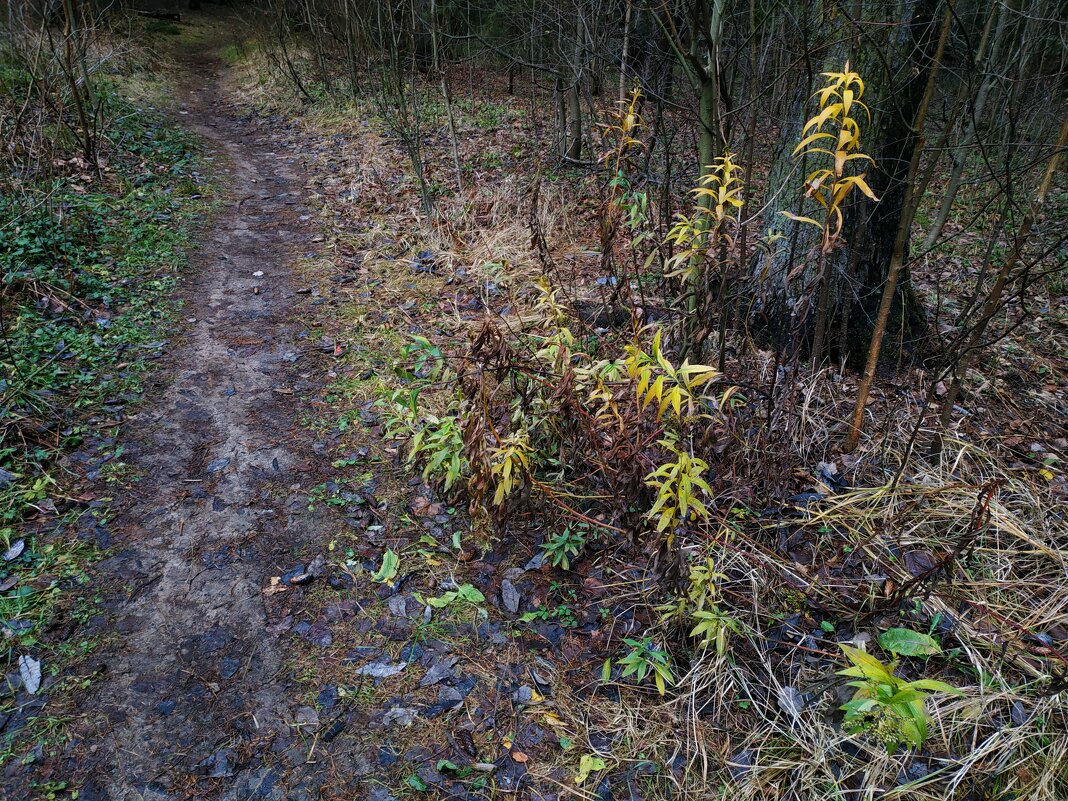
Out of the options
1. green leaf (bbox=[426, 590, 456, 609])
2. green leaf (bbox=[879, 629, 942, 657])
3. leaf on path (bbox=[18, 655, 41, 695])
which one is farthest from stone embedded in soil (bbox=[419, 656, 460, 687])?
green leaf (bbox=[879, 629, 942, 657])

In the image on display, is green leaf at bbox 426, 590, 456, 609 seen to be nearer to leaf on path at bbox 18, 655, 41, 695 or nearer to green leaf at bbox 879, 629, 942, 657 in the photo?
leaf on path at bbox 18, 655, 41, 695

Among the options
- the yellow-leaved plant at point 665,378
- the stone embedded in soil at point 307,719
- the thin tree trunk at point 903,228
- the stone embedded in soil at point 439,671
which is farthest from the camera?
the thin tree trunk at point 903,228

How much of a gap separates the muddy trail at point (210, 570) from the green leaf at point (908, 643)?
219cm

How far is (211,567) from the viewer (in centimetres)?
296

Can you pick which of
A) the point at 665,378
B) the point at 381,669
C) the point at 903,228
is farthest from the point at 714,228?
the point at 381,669

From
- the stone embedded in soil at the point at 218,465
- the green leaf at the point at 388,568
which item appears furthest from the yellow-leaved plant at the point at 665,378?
the stone embedded in soil at the point at 218,465

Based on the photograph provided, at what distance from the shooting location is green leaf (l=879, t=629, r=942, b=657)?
2.38m

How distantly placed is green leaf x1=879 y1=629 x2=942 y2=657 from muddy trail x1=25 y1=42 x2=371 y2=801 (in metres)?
2.19

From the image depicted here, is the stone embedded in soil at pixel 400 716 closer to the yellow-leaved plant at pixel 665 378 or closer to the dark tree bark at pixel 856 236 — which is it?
the yellow-leaved plant at pixel 665 378

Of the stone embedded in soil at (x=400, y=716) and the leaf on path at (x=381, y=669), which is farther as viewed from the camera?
the leaf on path at (x=381, y=669)

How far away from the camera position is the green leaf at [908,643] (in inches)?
93.7

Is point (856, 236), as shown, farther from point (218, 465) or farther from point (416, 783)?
point (218, 465)

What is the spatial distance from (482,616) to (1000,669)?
2.10m

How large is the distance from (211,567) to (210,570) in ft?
0.07
